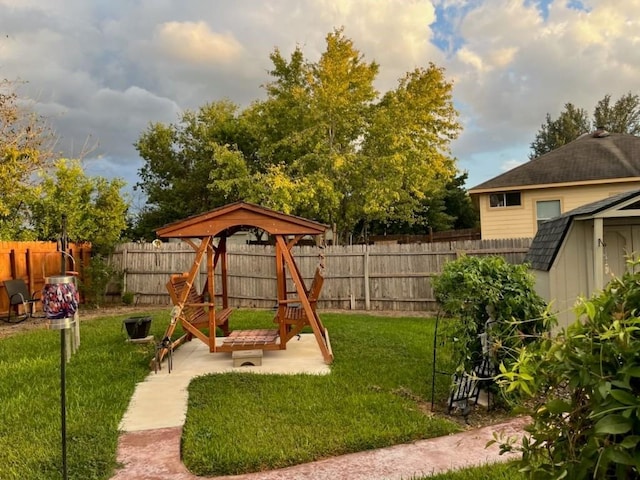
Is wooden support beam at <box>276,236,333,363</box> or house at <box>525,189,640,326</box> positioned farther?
wooden support beam at <box>276,236,333,363</box>

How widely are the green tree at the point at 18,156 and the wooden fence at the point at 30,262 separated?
1.08 metres

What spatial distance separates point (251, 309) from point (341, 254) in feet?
9.56

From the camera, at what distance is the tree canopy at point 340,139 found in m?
15.2

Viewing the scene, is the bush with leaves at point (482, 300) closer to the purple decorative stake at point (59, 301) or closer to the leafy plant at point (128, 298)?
the purple decorative stake at point (59, 301)

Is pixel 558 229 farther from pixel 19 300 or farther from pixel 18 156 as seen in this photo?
pixel 18 156

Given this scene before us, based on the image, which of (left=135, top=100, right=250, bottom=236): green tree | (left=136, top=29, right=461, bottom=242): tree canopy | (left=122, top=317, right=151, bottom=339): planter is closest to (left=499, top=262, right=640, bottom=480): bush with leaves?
(left=122, top=317, right=151, bottom=339): planter

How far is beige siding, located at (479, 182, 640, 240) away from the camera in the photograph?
44.9ft

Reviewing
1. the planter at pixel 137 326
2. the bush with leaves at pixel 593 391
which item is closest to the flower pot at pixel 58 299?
the bush with leaves at pixel 593 391

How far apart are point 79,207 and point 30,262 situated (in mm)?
2190

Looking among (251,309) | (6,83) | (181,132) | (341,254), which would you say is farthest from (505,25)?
(181,132)

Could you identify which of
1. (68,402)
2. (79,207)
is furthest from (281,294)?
(79,207)

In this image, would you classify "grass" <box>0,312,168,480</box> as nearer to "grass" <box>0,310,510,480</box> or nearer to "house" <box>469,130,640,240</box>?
"grass" <box>0,310,510,480</box>

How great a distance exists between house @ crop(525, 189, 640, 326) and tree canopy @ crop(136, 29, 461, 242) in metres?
8.73

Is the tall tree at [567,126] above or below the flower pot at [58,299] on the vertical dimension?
above
